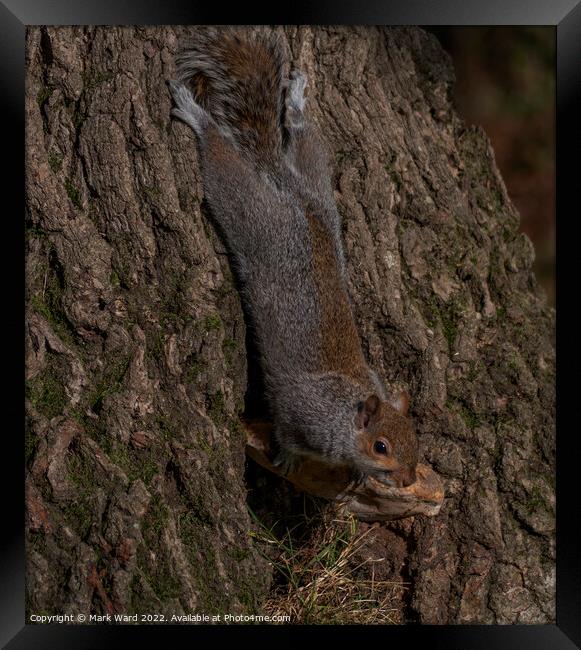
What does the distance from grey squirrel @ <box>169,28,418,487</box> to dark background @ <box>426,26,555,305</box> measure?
829 millimetres

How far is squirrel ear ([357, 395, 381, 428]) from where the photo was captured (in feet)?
8.43

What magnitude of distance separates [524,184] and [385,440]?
2.31 metres

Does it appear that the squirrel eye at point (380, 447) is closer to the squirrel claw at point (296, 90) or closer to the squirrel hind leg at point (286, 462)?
the squirrel hind leg at point (286, 462)

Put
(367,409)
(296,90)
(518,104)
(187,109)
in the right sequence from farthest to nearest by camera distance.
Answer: (518,104), (296,90), (367,409), (187,109)

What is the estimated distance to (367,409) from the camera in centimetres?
261

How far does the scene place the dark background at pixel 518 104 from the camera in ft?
10.7

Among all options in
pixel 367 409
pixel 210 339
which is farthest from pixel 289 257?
pixel 367 409

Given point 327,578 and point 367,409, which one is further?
point 327,578

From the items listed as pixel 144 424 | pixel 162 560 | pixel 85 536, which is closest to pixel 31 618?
pixel 85 536

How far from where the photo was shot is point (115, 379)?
2369 mm

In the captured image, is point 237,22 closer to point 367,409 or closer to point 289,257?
point 289,257

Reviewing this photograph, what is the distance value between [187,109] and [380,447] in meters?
1.38

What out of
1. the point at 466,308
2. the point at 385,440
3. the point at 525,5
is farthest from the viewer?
the point at 466,308
